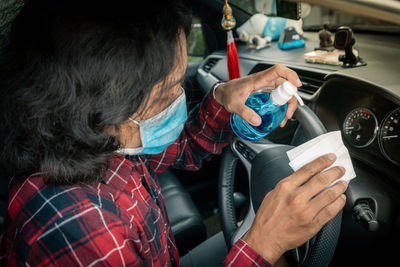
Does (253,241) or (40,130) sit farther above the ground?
(40,130)

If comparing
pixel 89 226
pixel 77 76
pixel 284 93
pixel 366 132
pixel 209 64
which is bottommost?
pixel 209 64

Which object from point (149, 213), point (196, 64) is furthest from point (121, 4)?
point (196, 64)

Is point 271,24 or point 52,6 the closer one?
point 52,6

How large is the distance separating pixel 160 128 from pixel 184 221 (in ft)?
2.08

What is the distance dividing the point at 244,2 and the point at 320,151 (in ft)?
5.34

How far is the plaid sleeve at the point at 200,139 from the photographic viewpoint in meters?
1.14

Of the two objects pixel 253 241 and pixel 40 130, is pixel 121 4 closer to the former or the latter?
pixel 40 130

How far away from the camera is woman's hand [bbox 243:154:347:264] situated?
0.63 meters

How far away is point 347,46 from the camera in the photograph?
1.17 metres

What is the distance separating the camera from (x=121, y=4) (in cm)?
65

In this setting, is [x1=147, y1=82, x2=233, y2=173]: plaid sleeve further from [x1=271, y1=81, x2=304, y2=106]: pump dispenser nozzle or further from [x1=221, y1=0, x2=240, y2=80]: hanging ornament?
[x1=221, y1=0, x2=240, y2=80]: hanging ornament

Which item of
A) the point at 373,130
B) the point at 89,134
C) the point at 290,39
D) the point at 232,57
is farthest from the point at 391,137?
the point at 290,39

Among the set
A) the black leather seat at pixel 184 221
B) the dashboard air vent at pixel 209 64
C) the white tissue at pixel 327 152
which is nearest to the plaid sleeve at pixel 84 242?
the white tissue at pixel 327 152

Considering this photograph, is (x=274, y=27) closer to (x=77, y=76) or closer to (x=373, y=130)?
(x=373, y=130)
